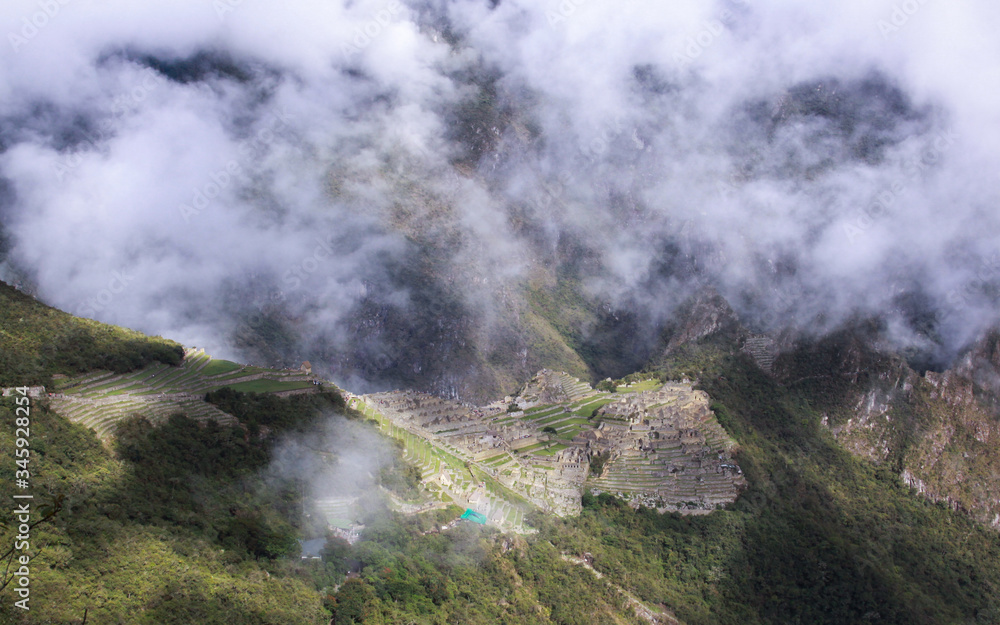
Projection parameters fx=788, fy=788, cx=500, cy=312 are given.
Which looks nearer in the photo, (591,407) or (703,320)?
(591,407)

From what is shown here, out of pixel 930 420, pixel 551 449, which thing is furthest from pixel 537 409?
pixel 930 420

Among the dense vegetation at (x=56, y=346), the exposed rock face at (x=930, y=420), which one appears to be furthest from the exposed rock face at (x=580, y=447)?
the exposed rock face at (x=930, y=420)

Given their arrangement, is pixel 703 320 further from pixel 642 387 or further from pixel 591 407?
pixel 591 407

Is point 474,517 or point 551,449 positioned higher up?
point 551,449

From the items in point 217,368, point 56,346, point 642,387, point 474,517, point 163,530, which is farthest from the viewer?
point 642,387

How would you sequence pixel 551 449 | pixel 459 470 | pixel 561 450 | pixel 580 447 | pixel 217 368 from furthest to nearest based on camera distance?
pixel 580 447 < pixel 551 449 < pixel 561 450 < pixel 459 470 < pixel 217 368

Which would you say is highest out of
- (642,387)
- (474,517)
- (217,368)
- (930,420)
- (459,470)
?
(642,387)

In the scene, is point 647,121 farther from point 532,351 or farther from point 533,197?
point 532,351

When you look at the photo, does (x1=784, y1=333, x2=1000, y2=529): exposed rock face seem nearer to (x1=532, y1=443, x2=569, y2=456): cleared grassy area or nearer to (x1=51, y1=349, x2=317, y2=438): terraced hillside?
(x1=532, y1=443, x2=569, y2=456): cleared grassy area
